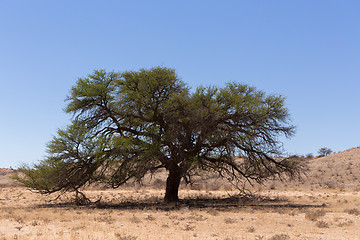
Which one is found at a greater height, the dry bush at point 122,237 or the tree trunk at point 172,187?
the tree trunk at point 172,187

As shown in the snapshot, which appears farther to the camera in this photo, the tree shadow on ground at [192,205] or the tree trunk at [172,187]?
the tree trunk at [172,187]

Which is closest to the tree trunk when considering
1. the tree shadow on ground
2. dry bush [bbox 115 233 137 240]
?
the tree shadow on ground

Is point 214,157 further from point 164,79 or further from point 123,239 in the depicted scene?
point 123,239

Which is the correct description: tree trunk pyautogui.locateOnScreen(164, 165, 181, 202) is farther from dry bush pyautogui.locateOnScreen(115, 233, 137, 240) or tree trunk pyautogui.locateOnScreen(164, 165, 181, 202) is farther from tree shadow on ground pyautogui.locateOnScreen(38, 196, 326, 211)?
dry bush pyautogui.locateOnScreen(115, 233, 137, 240)

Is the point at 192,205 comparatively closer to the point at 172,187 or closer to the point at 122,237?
the point at 172,187

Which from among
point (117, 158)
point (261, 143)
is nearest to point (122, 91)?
point (117, 158)

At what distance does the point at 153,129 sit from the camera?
23031 mm

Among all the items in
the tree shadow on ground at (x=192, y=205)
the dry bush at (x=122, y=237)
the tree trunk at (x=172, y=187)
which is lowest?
the dry bush at (x=122, y=237)

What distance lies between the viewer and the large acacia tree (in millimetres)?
21938

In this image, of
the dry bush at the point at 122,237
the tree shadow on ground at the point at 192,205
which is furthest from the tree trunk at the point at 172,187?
the dry bush at the point at 122,237

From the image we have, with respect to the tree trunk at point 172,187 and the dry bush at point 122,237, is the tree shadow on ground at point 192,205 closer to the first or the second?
the tree trunk at point 172,187

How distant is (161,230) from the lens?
45.5 ft

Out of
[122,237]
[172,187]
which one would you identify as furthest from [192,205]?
Result: [122,237]

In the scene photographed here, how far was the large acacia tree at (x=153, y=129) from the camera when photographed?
2194 cm
